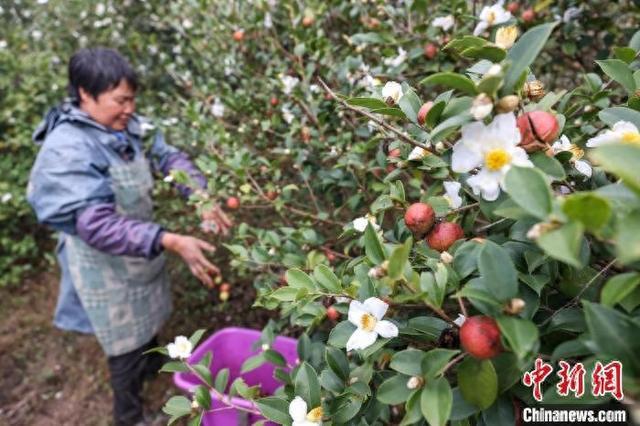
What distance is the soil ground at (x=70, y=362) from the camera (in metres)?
2.23

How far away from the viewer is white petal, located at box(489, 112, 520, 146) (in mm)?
485

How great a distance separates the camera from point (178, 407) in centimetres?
83

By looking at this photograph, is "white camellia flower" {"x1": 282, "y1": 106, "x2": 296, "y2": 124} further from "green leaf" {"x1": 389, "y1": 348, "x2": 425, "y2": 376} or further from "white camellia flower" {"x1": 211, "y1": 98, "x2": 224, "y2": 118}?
"green leaf" {"x1": 389, "y1": 348, "x2": 425, "y2": 376}

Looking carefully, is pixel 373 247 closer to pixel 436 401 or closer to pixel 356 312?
pixel 356 312

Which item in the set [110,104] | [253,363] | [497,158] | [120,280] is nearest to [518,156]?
[497,158]

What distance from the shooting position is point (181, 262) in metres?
2.70

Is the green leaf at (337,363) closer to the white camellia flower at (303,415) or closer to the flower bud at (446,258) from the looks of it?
the white camellia flower at (303,415)

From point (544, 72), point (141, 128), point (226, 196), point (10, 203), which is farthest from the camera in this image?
point (10, 203)

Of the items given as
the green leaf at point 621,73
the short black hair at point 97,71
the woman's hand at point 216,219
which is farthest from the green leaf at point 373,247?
the short black hair at point 97,71

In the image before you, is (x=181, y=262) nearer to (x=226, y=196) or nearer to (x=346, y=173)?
(x=226, y=196)

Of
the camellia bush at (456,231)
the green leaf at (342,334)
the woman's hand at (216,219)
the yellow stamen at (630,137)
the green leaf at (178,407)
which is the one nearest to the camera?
the camellia bush at (456,231)

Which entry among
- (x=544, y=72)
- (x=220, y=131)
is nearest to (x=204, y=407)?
(x=220, y=131)

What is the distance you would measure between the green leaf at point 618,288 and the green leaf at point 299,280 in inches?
16.3

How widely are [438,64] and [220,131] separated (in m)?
0.81
